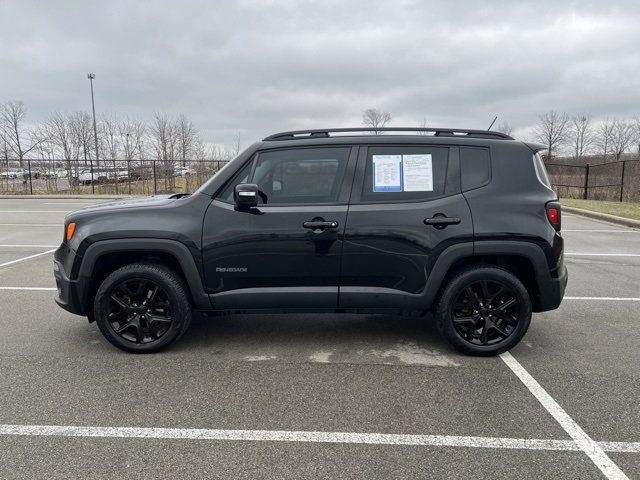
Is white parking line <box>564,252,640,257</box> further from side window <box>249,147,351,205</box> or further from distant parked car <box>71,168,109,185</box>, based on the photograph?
distant parked car <box>71,168,109,185</box>

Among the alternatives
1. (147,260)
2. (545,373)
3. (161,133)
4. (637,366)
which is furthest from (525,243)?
(161,133)

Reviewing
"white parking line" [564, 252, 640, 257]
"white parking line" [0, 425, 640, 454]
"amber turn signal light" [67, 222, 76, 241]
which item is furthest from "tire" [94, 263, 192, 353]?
"white parking line" [564, 252, 640, 257]

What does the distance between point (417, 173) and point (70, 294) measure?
3134 millimetres

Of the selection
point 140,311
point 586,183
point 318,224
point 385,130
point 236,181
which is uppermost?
point 385,130

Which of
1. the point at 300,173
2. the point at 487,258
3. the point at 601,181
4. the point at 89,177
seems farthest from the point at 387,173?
the point at 89,177

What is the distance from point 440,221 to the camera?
367 centimetres

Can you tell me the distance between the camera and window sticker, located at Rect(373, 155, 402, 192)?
378 cm

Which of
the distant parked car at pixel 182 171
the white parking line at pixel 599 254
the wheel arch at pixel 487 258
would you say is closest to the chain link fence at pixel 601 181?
the white parking line at pixel 599 254

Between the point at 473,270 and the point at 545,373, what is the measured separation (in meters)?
0.97

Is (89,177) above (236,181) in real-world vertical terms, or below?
above

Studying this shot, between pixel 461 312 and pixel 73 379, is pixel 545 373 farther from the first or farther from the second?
pixel 73 379

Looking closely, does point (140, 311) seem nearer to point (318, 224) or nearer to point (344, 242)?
point (318, 224)

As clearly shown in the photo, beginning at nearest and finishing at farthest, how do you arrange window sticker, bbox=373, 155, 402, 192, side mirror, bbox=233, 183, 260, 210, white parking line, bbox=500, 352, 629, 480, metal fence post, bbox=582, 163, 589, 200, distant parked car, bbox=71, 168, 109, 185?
white parking line, bbox=500, 352, 629, 480, side mirror, bbox=233, 183, 260, 210, window sticker, bbox=373, 155, 402, 192, metal fence post, bbox=582, 163, 589, 200, distant parked car, bbox=71, 168, 109, 185

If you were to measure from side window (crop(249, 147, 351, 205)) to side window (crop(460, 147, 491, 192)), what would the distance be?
99 centimetres
